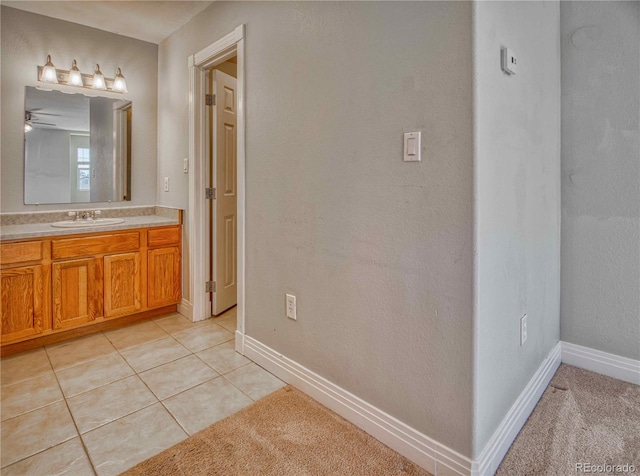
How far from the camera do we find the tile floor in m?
1.54

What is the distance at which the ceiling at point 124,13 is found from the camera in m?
2.61

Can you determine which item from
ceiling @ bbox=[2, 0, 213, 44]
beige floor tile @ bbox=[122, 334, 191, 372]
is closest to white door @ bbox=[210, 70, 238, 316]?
ceiling @ bbox=[2, 0, 213, 44]

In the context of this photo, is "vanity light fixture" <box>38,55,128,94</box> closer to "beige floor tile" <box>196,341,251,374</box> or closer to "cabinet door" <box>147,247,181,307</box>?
"cabinet door" <box>147,247,181,307</box>

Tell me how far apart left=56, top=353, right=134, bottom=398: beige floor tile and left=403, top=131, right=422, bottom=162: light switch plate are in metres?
1.98

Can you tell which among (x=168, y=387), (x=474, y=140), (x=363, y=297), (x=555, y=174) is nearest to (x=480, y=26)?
(x=474, y=140)

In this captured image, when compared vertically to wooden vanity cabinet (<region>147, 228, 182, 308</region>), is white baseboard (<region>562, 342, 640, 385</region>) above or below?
below

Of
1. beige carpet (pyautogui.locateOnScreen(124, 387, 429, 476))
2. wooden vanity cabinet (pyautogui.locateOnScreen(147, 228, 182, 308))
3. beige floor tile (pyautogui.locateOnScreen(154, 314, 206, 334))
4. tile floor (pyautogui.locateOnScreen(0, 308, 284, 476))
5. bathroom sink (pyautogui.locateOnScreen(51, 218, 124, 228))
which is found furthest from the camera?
wooden vanity cabinet (pyautogui.locateOnScreen(147, 228, 182, 308))

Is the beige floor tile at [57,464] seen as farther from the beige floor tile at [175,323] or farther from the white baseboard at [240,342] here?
the beige floor tile at [175,323]

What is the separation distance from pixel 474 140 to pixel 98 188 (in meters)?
2.99

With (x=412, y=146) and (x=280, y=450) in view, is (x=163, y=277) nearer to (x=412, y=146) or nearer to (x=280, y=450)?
(x=280, y=450)

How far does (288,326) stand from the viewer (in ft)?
6.80

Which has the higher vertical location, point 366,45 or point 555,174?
point 366,45

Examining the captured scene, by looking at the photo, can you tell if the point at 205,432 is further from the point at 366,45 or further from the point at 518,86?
the point at 518,86

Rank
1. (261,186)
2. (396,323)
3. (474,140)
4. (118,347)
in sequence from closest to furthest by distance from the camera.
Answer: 1. (474,140)
2. (396,323)
3. (261,186)
4. (118,347)
